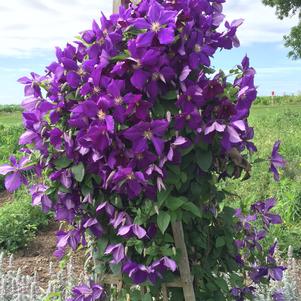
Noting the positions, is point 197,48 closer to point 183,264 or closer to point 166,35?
point 166,35

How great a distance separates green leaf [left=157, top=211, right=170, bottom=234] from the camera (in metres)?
1.89

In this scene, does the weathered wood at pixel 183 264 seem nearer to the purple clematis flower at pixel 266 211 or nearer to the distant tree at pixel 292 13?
the purple clematis flower at pixel 266 211

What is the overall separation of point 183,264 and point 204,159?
0.46 meters

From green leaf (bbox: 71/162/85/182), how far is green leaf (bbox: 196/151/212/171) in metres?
0.44

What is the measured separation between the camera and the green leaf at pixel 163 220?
74.6 inches

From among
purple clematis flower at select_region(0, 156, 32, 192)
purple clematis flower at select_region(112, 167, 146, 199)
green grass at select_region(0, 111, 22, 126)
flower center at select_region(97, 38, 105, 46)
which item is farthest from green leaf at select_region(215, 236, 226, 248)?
green grass at select_region(0, 111, 22, 126)

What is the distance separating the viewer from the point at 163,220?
191 centimetres

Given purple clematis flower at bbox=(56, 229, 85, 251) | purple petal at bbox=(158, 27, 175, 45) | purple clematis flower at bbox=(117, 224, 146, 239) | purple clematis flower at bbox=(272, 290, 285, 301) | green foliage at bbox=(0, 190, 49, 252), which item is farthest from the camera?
green foliage at bbox=(0, 190, 49, 252)

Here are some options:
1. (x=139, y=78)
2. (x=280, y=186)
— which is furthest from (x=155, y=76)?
(x=280, y=186)

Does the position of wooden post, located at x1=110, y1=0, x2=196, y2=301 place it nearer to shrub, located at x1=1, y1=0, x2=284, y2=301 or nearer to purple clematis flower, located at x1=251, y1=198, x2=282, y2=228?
shrub, located at x1=1, y1=0, x2=284, y2=301

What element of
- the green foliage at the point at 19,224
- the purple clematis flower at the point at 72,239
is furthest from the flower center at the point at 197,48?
the green foliage at the point at 19,224

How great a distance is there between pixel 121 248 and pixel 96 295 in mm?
311

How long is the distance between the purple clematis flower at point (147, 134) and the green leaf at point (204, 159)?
16 centimetres

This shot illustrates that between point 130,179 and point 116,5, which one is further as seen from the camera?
point 116,5
